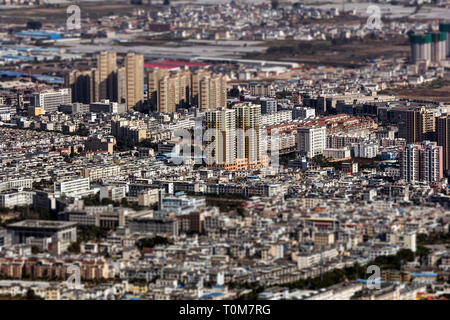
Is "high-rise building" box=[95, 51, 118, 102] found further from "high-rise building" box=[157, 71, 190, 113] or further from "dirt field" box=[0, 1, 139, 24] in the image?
"dirt field" box=[0, 1, 139, 24]

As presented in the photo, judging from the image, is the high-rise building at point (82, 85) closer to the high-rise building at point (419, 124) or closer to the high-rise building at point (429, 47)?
the high-rise building at point (419, 124)

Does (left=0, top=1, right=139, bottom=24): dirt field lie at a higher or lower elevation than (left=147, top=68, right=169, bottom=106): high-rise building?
higher

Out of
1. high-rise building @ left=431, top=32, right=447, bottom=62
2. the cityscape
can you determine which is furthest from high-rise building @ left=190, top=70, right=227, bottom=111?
high-rise building @ left=431, top=32, right=447, bottom=62

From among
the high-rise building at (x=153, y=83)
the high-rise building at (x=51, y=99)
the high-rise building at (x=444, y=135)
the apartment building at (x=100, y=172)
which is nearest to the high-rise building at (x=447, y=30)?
the high-rise building at (x=153, y=83)

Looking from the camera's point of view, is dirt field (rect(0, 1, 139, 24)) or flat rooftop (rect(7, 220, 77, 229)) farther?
dirt field (rect(0, 1, 139, 24))

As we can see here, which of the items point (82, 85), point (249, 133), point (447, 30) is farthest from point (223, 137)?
point (447, 30)

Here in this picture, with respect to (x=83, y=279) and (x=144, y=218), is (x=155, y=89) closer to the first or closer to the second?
(x=144, y=218)
